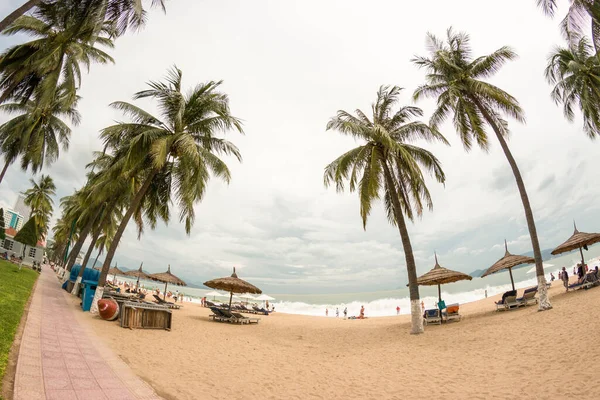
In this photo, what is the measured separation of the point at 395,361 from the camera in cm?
853

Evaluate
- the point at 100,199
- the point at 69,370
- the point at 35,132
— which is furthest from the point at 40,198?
the point at 69,370

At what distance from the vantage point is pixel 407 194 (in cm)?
1434

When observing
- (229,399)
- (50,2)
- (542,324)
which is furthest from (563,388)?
(50,2)

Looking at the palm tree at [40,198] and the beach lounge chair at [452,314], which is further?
the palm tree at [40,198]

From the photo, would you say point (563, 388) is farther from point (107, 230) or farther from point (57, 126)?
point (107, 230)

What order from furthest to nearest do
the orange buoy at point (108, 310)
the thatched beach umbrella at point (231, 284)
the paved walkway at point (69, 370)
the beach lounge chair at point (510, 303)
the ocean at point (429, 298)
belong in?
the ocean at point (429, 298), the thatched beach umbrella at point (231, 284), the beach lounge chair at point (510, 303), the orange buoy at point (108, 310), the paved walkway at point (69, 370)

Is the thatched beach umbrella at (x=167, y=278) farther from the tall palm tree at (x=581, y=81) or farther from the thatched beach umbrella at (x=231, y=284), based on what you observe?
the tall palm tree at (x=581, y=81)

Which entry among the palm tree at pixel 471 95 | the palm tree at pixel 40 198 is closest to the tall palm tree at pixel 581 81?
the palm tree at pixel 471 95

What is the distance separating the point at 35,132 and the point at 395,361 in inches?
1073

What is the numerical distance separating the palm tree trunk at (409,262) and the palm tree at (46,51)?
1200 centimetres

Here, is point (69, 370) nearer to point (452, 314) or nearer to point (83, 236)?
point (452, 314)

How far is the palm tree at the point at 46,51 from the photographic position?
943 cm

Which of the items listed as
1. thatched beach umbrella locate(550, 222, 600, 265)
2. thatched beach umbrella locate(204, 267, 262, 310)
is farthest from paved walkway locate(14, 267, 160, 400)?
thatched beach umbrella locate(550, 222, 600, 265)

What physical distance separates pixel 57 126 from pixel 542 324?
30955mm
